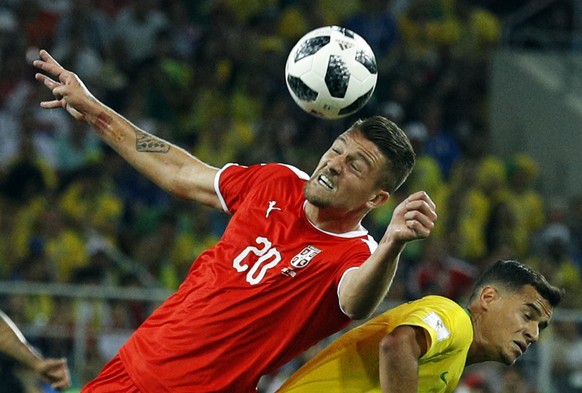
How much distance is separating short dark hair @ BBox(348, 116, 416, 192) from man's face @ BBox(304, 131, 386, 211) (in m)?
0.03

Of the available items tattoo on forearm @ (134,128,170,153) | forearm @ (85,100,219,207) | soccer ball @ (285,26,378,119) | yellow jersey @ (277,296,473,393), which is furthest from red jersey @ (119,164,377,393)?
soccer ball @ (285,26,378,119)

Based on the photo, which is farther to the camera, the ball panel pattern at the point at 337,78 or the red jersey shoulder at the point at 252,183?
the ball panel pattern at the point at 337,78

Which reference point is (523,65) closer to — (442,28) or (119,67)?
(442,28)

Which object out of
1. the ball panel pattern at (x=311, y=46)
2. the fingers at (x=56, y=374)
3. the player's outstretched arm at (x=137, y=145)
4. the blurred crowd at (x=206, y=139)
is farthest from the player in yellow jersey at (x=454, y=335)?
the blurred crowd at (x=206, y=139)

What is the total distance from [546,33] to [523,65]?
2.07ft

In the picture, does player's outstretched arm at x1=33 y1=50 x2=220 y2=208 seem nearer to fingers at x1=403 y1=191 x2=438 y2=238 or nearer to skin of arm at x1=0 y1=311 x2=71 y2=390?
skin of arm at x1=0 y1=311 x2=71 y2=390

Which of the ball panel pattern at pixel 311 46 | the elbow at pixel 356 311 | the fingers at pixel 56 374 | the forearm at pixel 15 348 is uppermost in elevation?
the ball panel pattern at pixel 311 46

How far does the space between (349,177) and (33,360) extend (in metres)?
1.69

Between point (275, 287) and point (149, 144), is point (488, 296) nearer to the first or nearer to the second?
point (275, 287)

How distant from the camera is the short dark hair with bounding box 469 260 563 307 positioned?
17.3ft

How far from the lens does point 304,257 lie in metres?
5.29

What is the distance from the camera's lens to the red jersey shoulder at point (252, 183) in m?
5.62

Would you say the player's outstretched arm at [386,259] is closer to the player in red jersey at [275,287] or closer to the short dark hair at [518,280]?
the player in red jersey at [275,287]

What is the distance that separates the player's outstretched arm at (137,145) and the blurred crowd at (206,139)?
4.26 meters
